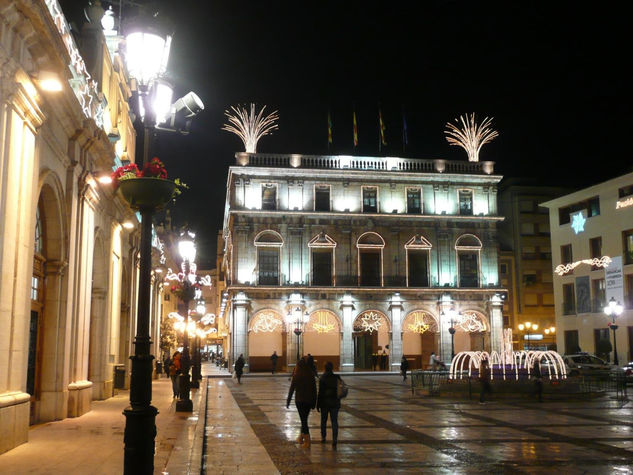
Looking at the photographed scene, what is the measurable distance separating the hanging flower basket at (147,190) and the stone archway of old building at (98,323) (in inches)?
621

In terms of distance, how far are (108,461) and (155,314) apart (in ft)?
105

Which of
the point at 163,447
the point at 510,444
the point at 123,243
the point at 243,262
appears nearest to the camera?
the point at 163,447

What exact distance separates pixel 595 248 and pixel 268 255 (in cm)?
2444

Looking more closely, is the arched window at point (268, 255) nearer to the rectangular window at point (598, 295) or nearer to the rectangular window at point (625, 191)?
the rectangular window at point (598, 295)

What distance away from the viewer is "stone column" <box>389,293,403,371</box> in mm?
55781

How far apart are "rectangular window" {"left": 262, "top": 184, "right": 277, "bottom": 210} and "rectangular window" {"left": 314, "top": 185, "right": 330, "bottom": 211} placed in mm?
3358

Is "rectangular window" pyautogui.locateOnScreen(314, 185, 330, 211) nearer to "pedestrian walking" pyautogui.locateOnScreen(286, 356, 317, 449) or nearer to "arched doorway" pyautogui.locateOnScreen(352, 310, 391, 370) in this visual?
"arched doorway" pyautogui.locateOnScreen(352, 310, 391, 370)

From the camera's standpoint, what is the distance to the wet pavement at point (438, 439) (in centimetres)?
1173

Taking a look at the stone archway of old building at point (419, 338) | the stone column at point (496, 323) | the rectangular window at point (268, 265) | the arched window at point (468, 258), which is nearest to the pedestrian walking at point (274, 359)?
the rectangular window at point (268, 265)

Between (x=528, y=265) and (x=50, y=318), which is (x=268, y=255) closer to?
(x=528, y=265)

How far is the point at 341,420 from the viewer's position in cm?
1927

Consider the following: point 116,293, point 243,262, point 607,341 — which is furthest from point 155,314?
point 607,341

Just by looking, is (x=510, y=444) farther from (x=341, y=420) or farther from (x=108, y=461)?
(x=108, y=461)

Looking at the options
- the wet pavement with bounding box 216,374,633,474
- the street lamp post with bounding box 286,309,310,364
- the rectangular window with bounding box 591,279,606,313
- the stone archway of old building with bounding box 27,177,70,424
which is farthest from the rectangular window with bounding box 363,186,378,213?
the stone archway of old building with bounding box 27,177,70,424
